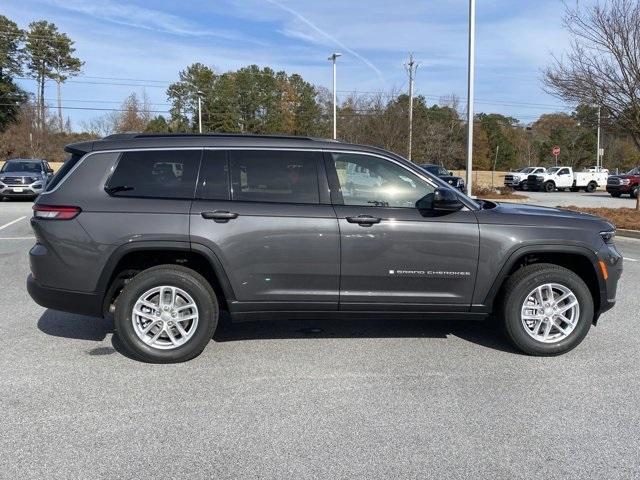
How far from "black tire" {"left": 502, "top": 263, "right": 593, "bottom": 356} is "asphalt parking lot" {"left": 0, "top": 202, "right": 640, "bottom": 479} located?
125 mm

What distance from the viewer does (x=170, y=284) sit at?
4.58 meters

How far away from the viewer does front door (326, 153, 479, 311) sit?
462 centimetres

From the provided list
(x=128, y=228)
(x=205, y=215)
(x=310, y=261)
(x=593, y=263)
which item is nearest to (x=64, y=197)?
(x=128, y=228)

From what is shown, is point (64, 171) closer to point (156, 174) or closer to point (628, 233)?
point (156, 174)

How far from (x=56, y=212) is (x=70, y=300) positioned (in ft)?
2.34

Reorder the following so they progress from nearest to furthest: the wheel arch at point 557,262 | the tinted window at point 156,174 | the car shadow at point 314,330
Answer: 1. the tinted window at point 156,174
2. the wheel arch at point 557,262
3. the car shadow at point 314,330

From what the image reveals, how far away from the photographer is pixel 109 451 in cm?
327

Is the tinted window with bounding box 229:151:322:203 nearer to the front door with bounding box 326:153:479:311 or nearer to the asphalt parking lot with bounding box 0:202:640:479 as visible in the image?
the front door with bounding box 326:153:479:311

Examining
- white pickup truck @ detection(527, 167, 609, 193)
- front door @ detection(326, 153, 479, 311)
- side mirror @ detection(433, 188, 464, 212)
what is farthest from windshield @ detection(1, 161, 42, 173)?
white pickup truck @ detection(527, 167, 609, 193)

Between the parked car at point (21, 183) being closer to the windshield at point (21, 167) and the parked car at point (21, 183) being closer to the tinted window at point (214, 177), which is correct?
the windshield at point (21, 167)

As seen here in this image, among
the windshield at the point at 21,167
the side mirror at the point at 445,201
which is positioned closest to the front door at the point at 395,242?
the side mirror at the point at 445,201

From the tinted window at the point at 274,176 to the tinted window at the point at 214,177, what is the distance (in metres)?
0.06

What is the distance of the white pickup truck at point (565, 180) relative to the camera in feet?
126

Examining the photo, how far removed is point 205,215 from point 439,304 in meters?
2.04
